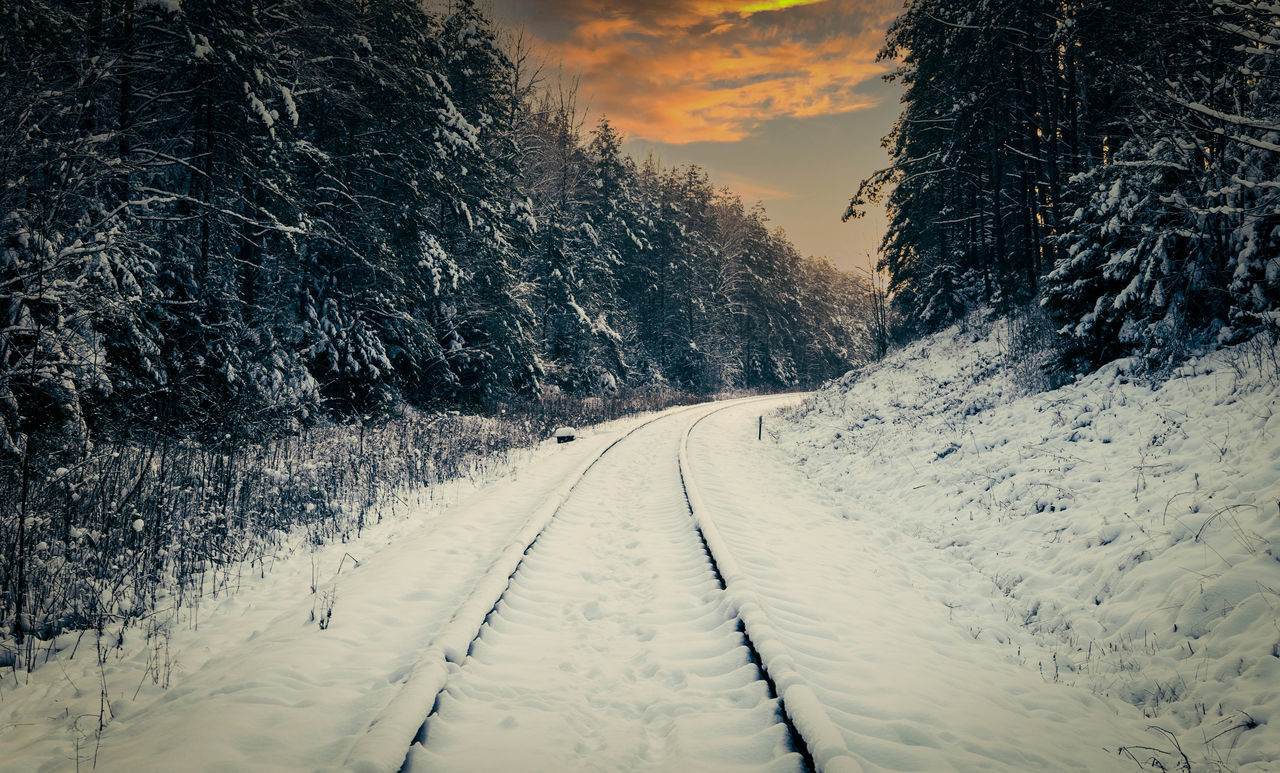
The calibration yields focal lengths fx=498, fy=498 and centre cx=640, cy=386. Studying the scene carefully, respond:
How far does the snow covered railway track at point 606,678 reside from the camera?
8.80 feet

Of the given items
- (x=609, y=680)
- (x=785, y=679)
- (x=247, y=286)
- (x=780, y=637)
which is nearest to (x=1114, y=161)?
(x=780, y=637)

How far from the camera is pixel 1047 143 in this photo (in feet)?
55.8

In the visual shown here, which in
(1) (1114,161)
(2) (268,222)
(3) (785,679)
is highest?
(2) (268,222)

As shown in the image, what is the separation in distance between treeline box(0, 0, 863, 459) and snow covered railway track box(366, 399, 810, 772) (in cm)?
513

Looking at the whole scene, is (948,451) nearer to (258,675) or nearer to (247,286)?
(258,675)

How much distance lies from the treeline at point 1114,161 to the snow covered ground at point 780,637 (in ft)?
4.04

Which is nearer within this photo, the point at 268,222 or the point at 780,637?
the point at 780,637

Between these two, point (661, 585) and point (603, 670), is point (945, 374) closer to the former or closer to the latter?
point (661, 585)

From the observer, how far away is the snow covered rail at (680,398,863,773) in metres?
2.37

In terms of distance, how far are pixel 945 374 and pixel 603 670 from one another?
15.1 metres

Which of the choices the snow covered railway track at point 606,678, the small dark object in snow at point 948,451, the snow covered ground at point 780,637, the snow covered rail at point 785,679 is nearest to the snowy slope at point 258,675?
the snow covered ground at point 780,637

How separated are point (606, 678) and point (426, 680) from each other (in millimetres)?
1207

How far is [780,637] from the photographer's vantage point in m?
3.79

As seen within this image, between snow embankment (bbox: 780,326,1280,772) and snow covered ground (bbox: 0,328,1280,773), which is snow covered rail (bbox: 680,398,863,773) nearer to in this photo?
snow covered ground (bbox: 0,328,1280,773)
